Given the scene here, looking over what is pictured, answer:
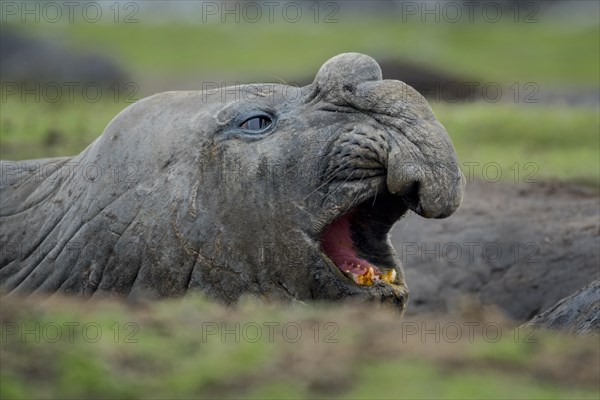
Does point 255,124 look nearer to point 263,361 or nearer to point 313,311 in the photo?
point 313,311

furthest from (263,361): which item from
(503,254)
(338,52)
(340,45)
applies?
(340,45)

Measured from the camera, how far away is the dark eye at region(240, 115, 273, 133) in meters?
8.16

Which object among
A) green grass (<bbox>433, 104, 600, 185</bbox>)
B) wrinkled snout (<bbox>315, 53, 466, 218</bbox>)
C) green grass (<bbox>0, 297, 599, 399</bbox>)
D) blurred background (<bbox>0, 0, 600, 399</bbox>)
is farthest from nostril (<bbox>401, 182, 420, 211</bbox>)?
green grass (<bbox>433, 104, 600, 185</bbox>)

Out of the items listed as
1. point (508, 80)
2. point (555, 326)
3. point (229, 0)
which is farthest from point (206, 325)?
point (229, 0)

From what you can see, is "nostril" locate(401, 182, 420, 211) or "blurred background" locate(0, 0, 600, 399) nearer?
"blurred background" locate(0, 0, 600, 399)

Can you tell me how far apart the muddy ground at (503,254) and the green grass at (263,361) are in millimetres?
4535

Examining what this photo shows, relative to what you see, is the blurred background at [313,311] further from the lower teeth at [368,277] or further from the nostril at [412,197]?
the nostril at [412,197]

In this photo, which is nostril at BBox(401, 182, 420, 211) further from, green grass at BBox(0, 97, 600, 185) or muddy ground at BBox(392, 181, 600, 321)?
green grass at BBox(0, 97, 600, 185)

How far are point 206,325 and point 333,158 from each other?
193 centimetres

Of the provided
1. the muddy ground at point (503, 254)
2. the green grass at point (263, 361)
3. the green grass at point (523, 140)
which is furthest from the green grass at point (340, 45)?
the green grass at point (263, 361)

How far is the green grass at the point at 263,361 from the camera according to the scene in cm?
542

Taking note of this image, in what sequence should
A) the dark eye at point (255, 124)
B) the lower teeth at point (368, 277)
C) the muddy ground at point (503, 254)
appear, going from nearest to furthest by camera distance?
the lower teeth at point (368, 277) < the dark eye at point (255, 124) < the muddy ground at point (503, 254)

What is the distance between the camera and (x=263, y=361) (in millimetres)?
5711

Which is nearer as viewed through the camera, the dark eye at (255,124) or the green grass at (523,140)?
the dark eye at (255,124)
